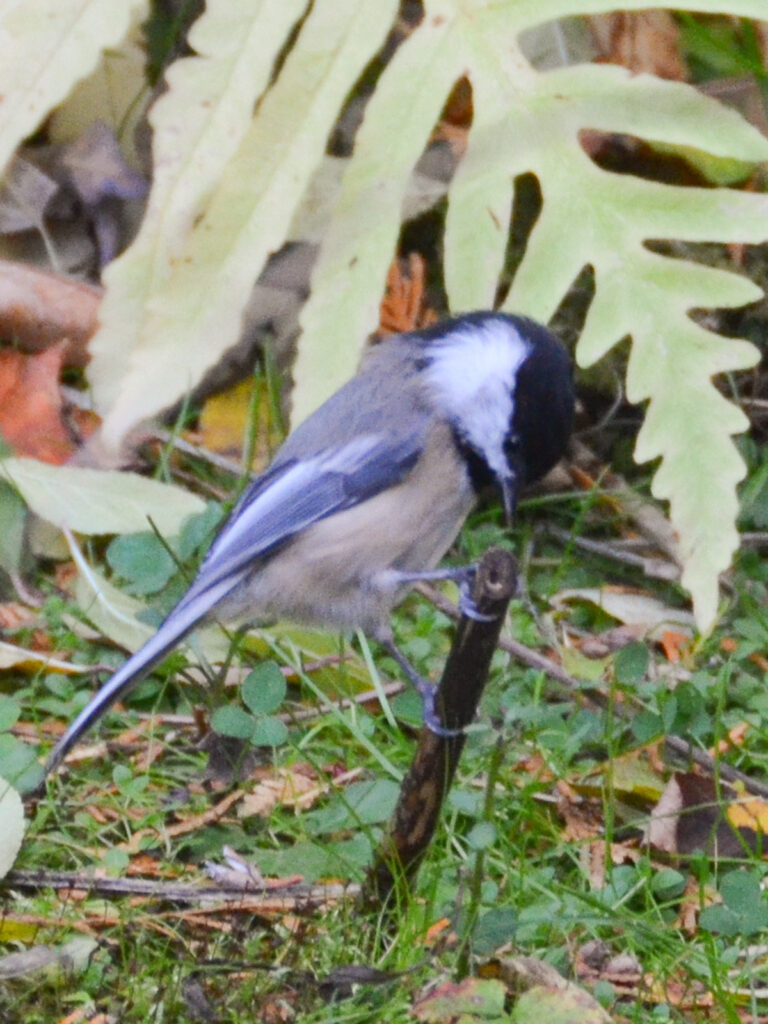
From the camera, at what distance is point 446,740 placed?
1.96m

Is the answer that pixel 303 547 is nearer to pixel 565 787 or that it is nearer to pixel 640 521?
pixel 565 787

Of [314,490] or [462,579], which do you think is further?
[314,490]

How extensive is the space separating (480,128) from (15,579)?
1.31 m

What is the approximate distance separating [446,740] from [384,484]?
2.24ft

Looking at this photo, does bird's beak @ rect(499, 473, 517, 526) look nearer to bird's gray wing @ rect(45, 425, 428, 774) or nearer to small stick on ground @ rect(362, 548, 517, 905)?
bird's gray wing @ rect(45, 425, 428, 774)

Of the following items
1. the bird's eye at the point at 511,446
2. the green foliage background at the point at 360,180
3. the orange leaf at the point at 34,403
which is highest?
the green foliage background at the point at 360,180

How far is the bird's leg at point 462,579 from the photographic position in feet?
6.10

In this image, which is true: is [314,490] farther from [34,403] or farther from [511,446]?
[34,403]

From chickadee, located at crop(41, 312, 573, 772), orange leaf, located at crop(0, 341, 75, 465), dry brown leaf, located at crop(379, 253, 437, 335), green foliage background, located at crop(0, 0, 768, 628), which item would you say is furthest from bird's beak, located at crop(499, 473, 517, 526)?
orange leaf, located at crop(0, 341, 75, 465)

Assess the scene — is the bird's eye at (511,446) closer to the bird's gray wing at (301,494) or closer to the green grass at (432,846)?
the bird's gray wing at (301,494)

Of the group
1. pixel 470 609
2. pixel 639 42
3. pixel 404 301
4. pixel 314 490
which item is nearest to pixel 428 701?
pixel 470 609

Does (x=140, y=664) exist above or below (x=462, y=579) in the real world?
below

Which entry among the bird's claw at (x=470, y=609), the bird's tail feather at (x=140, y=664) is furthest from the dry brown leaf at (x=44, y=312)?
the bird's claw at (x=470, y=609)

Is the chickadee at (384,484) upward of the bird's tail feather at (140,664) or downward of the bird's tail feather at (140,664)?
upward
